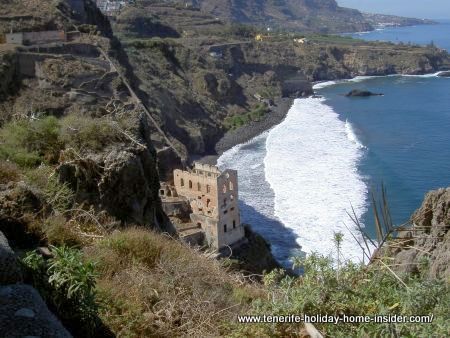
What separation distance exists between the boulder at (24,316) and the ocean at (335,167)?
1570 centimetres

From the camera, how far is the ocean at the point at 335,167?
33875 mm

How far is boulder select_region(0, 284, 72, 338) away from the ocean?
15.7 m

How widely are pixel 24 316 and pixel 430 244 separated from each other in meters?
5.63

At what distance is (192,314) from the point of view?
5.36 metres

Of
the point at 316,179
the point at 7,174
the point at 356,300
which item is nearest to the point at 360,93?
the point at 316,179

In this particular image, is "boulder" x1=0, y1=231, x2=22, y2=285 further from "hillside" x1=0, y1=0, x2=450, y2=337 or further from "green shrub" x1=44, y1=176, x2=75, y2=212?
"green shrub" x1=44, y1=176, x2=75, y2=212

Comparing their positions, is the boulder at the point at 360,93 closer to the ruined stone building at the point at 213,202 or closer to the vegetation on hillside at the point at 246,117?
the vegetation on hillside at the point at 246,117

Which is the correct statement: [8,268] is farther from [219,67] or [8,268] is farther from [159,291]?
[219,67]

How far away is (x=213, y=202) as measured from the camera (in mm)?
28922

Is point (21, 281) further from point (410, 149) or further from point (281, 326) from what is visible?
point (410, 149)

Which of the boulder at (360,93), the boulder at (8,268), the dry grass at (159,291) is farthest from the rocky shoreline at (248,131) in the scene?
the boulder at (8,268)

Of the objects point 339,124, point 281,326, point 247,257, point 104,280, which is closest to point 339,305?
point 281,326

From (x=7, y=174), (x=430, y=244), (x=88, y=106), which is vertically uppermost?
(x=7, y=174)

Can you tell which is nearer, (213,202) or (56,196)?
(56,196)
